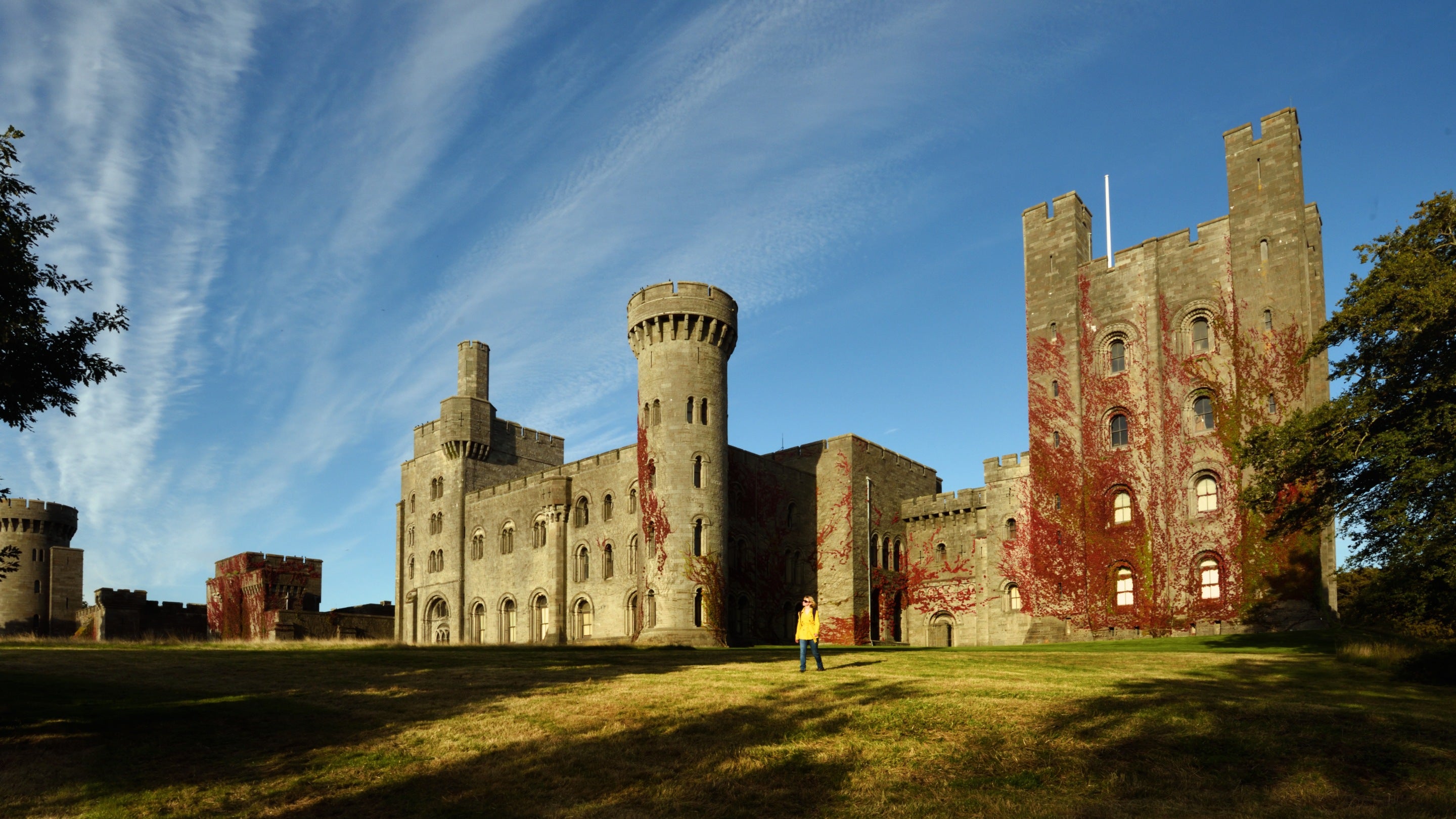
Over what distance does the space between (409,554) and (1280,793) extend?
185 ft

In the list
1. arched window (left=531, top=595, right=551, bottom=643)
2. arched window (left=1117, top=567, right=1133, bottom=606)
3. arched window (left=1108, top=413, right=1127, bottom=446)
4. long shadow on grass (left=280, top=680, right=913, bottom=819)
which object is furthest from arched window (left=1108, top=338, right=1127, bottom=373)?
long shadow on grass (left=280, top=680, right=913, bottom=819)

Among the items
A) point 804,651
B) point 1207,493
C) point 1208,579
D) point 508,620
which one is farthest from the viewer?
point 508,620

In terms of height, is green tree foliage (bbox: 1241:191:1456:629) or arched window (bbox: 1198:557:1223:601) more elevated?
green tree foliage (bbox: 1241:191:1456:629)

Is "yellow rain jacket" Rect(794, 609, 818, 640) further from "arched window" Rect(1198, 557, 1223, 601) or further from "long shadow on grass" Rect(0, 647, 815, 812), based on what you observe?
"arched window" Rect(1198, 557, 1223, 601)

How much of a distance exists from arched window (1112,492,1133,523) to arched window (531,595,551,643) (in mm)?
26934

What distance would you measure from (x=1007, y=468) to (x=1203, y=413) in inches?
358

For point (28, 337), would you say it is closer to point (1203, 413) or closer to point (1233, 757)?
point (1233, 757)

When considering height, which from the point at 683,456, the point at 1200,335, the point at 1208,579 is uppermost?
the point at 1200,335

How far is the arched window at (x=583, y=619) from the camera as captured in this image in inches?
1970

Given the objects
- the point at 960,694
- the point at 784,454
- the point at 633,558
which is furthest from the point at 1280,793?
the point at 784,454

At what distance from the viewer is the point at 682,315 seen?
148ft

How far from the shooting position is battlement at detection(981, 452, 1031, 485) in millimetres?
46812

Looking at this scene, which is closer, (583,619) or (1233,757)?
(1233,757)

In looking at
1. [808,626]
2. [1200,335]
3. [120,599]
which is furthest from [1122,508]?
[120,599]
